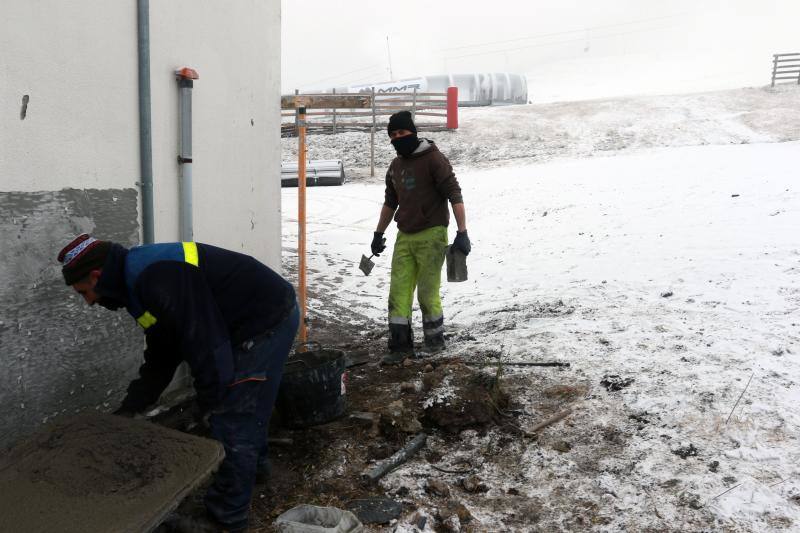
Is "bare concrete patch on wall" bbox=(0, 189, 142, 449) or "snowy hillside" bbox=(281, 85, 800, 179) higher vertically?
"snowy hillside" bbox=(281, 85, 800, 179)

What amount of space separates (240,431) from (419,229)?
249cm

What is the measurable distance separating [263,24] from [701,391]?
4.11 metres

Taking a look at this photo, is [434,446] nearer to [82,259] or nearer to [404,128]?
[82,259]

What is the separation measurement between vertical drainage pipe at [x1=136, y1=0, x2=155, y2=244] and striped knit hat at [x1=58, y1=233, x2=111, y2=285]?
119 centimetres

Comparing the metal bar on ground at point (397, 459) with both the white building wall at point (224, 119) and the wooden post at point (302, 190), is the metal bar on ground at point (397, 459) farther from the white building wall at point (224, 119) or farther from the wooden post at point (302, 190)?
the wooden post at point (302, 190)

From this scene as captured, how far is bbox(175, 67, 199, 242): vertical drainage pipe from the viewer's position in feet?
13.0

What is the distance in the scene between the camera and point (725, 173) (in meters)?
11.1

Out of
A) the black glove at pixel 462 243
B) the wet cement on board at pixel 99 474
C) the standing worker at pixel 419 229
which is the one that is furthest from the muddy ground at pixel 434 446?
the black glove at pixel 462 243

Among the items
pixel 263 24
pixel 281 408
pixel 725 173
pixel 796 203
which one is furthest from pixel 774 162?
pixel 281 408

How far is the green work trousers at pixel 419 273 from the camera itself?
197 inches

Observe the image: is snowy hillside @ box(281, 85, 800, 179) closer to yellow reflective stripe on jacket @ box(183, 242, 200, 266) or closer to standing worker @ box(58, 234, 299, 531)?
standing worker @ box(58, 234, 299, 531)

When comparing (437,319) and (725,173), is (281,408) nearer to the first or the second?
(437,319)

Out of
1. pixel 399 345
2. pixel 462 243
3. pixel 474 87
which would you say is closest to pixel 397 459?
pixel 399 345

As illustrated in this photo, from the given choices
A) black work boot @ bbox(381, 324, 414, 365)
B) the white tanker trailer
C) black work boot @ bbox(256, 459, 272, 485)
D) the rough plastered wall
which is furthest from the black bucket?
the white tanker trailer
